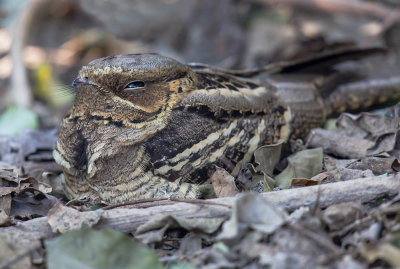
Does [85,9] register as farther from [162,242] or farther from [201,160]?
[162,242]

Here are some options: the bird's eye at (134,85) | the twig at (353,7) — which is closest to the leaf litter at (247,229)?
the bird's eye at (134,85)

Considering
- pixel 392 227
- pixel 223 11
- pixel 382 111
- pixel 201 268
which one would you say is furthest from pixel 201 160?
pixel 223 11

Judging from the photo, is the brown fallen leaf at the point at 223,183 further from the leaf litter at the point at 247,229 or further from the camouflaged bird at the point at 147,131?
the camouflaged bird at the point at 147,131

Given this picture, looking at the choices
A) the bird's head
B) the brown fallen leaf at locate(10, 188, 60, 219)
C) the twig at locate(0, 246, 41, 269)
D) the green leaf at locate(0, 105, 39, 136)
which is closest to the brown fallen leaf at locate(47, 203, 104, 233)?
the twig at locate(0, 246, 41, 269)

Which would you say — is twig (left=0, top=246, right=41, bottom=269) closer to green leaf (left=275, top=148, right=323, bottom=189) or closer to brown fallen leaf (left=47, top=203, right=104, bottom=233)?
brown fallen leaf (left=47, top=203, right=104, bottom=233)

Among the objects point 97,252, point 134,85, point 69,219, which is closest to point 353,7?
point 134,85
